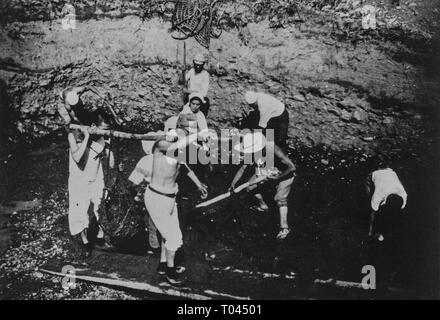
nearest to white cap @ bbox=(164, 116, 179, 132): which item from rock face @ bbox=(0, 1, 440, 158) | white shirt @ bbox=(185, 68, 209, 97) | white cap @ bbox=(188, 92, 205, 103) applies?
rock face @ bbox=(0, 1, 440, 158)

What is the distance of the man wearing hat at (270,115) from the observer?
14.8 feet

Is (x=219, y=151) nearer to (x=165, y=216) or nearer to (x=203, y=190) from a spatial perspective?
(x=203, y=190)

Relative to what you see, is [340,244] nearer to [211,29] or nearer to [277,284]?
[277,284]

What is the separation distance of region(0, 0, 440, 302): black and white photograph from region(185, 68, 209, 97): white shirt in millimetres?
26

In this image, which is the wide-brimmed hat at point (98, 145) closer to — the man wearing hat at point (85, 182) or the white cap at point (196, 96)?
the man wearing hat at point (85, 182)

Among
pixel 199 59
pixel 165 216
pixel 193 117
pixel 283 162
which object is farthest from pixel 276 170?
pixel 199 59

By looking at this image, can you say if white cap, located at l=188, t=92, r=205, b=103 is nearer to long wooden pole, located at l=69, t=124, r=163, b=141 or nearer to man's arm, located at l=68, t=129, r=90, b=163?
long wooden pole, located at l=69, t=124, r=163, b=141

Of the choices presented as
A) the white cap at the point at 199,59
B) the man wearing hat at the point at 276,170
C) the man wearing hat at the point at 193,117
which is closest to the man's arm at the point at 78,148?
the man wearing hat at the point at 193,117

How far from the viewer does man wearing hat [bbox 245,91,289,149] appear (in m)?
4.52

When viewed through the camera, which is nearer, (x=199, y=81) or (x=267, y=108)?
(x=267, y=108)

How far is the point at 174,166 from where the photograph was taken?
4.11 metres

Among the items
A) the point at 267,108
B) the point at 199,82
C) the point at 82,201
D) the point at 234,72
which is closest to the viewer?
the point at 82,201

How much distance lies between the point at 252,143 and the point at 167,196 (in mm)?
1103

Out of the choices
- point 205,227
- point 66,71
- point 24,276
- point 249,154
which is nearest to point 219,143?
point 249,154
